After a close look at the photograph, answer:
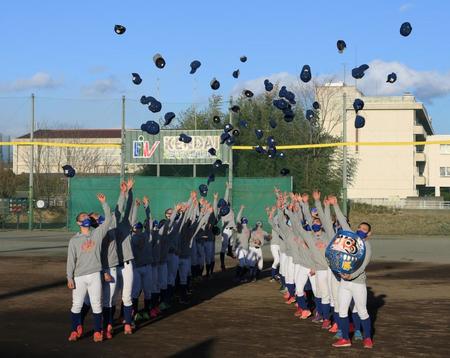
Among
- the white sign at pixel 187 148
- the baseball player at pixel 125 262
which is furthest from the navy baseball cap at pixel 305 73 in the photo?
the white sign at pixel 187 148

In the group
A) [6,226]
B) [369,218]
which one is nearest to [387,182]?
[369,218]

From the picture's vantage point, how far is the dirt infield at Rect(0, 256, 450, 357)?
1117 centimetres

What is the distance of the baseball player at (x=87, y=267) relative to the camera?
11.5m

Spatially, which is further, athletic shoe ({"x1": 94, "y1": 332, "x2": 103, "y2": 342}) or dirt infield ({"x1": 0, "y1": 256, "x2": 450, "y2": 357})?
athletic shoe ({"x1": 94, "y1": 332, "x2": 103, "y2": 342})

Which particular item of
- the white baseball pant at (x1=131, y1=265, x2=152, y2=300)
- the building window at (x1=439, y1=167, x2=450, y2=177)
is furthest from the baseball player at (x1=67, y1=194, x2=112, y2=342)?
the building window at (x1=439, y1=167, x2=450, y2=177)

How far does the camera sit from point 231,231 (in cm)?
2250

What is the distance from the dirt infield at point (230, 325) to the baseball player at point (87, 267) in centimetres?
62

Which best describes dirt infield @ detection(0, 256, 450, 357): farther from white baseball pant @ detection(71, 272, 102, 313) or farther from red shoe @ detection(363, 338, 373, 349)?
white baseball pant @ detection(71, 272, 102, 313)

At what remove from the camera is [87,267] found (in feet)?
37.6

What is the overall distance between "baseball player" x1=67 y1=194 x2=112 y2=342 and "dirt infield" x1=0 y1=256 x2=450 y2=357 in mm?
616

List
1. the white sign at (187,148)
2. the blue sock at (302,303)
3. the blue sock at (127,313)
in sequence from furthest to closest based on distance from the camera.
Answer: the white sign at (187,148) → the blue sock at (302,303) → the blue sock at (127,313)

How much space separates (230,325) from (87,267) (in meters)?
→ 3.18

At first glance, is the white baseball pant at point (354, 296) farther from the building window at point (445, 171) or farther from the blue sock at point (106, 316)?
the building window at point (445, 171)

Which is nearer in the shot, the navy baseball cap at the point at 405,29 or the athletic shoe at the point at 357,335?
the athletic shoe at the point at 357,335
